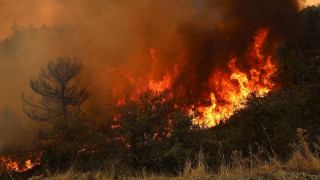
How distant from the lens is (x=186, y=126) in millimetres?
10633

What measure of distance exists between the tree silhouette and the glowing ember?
523 inches

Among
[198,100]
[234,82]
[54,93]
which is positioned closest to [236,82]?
[234,82]

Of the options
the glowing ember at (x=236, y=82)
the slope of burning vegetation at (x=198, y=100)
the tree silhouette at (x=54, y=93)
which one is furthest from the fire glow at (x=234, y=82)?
the tree silhouette at (x=54, y=93)

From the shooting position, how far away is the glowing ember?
22.6 meters

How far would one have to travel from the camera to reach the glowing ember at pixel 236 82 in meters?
22.6

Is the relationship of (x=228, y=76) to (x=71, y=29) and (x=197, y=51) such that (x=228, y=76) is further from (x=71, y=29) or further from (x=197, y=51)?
(x=71, y=29)

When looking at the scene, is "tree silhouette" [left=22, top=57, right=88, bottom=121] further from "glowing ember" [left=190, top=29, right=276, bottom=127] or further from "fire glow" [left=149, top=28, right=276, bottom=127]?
"glowing ember" [left=190, top=29, right=276, bottom=127]

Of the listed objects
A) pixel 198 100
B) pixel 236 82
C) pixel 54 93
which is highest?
pixel 236 82

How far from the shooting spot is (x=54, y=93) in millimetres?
21859

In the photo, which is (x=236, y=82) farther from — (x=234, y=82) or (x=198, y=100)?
(x=198, y=100)

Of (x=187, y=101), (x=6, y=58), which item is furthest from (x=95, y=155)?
(x=6, y=58)

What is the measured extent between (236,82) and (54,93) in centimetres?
1882

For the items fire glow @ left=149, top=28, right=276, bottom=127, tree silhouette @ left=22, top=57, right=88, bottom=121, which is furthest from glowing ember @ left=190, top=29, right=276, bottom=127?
tree silhouette @ left=22, top=57, right=88, bottom=121

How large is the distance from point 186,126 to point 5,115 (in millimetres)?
24078
